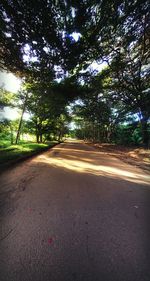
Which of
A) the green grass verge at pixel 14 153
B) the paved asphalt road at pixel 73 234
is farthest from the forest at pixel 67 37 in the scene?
the paved asphalt road at pixel 73 234

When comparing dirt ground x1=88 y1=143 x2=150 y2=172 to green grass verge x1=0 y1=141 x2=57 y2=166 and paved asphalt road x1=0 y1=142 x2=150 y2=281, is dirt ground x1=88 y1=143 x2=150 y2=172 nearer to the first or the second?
paved asphalt road x1=0 y1=142 x2=150 y2=281

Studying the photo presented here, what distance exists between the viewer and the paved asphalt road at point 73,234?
1680 mm

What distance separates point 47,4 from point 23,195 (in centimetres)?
575

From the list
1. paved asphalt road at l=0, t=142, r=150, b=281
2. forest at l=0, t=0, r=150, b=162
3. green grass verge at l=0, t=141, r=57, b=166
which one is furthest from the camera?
green grass verge at l=0, t=141, r=57, b=166

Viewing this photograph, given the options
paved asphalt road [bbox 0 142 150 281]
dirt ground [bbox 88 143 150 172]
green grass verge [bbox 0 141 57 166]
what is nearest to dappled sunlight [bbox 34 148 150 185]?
dirt ground [bbox 88 143 150 172]

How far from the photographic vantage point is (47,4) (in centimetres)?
466

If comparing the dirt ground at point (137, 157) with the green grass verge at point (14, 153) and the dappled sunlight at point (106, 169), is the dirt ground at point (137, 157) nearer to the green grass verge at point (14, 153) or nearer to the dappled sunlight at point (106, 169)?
the dappled sunlight at point (106, 169)

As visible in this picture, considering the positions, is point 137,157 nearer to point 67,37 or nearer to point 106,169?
point 106,169

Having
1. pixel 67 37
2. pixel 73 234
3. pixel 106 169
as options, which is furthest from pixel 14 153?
pixel 73 234

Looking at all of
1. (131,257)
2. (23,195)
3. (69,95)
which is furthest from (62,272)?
(69,95)

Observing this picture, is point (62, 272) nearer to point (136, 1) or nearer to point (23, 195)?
point (23, 195)

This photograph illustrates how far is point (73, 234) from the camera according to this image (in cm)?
229

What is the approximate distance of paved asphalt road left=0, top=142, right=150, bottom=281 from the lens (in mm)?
1680

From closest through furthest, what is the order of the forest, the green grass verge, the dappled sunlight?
the forest < the dappled sunlight < the green grass verge
